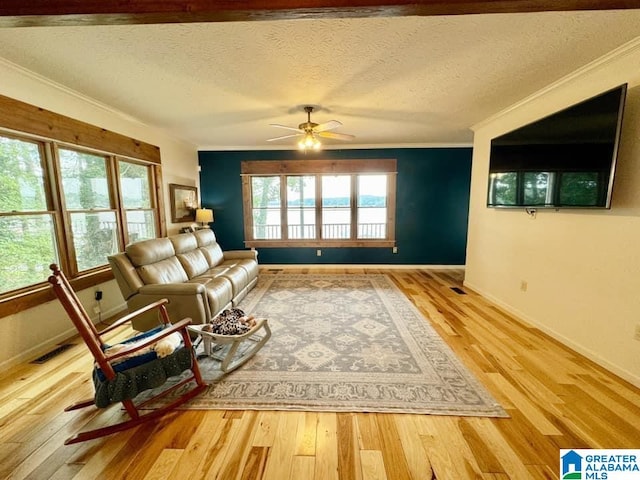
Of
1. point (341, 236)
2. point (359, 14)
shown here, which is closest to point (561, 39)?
point (359, 14)

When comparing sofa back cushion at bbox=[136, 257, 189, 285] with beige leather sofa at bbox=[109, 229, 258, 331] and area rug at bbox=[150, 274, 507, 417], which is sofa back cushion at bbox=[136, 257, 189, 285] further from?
area rug at bbox=[150, 274, 507, 417]

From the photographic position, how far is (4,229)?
217cm

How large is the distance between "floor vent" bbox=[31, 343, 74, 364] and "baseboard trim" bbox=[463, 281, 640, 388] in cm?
472

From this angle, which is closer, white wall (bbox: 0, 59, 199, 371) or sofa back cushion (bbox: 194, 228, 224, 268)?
white wall (bbox: 0, 59, 199, 371)

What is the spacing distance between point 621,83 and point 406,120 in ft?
6.53

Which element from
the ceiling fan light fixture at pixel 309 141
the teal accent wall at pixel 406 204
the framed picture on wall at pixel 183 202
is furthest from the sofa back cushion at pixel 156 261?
the teal accent wall at pixel 406 204

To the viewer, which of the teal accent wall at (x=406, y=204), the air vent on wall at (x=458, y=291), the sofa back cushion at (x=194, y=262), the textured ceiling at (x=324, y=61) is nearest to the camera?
the textured ceiling at (x=324, y=61)

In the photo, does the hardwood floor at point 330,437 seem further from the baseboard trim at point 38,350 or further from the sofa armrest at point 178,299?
the sofa armrest at point 178,299

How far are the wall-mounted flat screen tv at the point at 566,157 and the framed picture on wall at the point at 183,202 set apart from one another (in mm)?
4933

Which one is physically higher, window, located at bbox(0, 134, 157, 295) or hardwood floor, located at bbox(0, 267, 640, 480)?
window, located at bbox(0, 134, 157, 295)

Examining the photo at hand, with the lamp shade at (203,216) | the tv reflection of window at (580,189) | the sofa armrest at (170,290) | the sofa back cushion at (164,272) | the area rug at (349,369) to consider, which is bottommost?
the area rug at (349,369)

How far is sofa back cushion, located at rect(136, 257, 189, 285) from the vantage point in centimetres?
255

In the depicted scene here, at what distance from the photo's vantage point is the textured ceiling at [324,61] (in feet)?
5.30

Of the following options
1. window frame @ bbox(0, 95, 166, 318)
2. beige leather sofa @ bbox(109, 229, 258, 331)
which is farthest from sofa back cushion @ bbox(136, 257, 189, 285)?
window frame @ bbox(0, 95, 166, 318)
